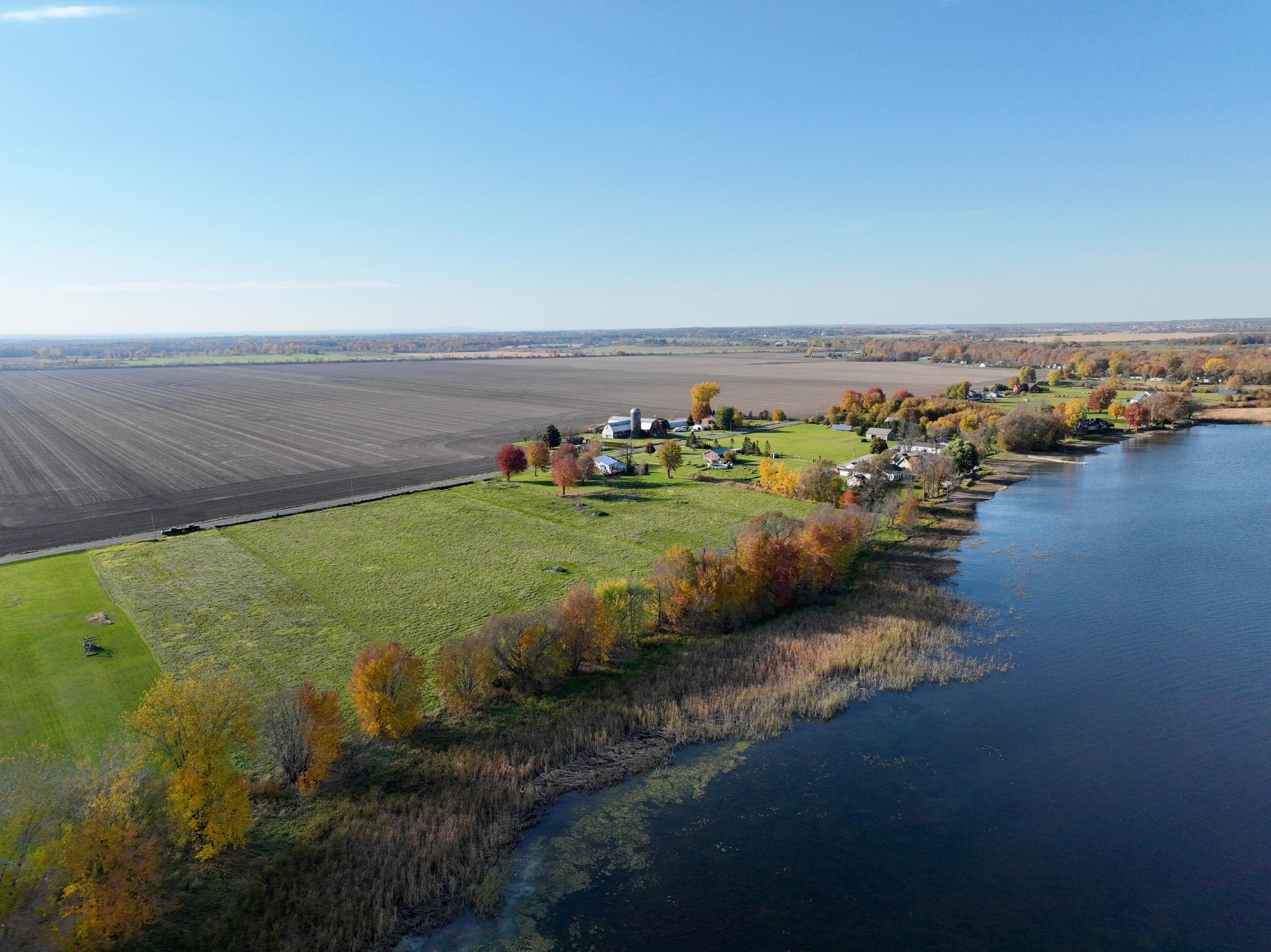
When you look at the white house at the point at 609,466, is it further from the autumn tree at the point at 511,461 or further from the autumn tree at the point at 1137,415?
the autumn tree at the point at 1137,415

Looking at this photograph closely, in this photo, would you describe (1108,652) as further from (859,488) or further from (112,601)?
(112,601)

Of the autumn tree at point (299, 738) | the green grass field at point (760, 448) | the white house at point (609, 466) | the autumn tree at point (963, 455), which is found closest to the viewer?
the autumn tree at point (299, 738)

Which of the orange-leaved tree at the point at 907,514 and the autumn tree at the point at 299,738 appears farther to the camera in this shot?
the orange-leaved tree at the point at 907,514

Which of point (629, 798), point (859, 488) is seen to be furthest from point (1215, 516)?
point (629, 798)

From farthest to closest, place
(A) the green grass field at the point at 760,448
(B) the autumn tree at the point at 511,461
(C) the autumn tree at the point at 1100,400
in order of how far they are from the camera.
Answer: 1. (C) the autumn tree at the point at 1100,400
2. (A) the green grass field at the point at 760,448
3. (B) the autumn tree at the point at 511,461

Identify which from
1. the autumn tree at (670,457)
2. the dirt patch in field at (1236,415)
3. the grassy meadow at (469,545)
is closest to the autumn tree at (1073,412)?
the dirt patch in field at (1236,415)
